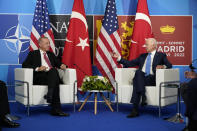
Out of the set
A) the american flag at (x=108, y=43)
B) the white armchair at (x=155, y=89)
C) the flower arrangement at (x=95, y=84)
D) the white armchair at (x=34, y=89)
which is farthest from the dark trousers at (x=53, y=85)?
the american flag at (x=108, y=43)

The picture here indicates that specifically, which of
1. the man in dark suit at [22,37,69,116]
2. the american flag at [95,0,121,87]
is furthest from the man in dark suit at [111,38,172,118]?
the man in dark suit at [22,37,69,116]

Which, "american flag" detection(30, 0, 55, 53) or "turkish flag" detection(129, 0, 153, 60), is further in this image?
"turkish flag" detection(129, 0, 153, 60)

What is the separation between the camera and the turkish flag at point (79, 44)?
232 inches

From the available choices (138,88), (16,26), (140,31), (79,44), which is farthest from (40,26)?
(138,88)

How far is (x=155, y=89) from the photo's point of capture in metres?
4.60

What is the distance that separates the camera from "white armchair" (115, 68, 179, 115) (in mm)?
4543

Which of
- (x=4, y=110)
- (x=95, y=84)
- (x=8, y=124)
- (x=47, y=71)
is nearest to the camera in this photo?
(x=4, y=110)

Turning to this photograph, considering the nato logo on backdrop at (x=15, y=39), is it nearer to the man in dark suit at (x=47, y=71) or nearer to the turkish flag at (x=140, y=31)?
the man in dark suit at (x=47, y=71)

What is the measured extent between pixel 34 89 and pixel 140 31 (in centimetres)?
267

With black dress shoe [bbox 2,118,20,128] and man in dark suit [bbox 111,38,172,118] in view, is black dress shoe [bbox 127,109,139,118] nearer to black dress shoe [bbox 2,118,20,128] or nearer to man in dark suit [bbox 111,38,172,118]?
man in dark suit [bbox 111,38,172,118]

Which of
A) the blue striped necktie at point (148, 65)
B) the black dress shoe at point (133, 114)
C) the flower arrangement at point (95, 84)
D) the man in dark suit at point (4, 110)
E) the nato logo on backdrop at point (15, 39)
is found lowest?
the black dress shoe at point (133, 114)

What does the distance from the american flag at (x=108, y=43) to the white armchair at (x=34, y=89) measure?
112 cm

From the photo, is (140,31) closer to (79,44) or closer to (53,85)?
(79,44)

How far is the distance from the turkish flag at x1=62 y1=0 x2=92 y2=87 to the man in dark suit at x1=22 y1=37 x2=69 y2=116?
0.60 metres
